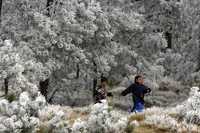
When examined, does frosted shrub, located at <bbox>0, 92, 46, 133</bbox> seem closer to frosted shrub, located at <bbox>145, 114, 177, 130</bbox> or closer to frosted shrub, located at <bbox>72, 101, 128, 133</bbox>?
frosted shrub, located at <bbox>72, 101, 128, 133</bbox>

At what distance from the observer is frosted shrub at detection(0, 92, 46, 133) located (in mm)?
10281

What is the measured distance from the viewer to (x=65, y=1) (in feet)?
88.0

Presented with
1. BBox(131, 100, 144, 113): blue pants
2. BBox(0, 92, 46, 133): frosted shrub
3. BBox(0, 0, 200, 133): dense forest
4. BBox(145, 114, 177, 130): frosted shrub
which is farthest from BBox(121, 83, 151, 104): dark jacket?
BBox(0, 92, 46, 133): frosted shrub

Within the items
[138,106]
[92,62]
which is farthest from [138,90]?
[92,62]

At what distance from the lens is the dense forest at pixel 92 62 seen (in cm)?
1159

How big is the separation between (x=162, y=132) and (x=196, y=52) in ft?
56.4

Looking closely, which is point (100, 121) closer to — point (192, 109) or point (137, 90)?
point (192, 109)

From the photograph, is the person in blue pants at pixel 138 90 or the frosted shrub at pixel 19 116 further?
the person in blue pants at pixel 138 90

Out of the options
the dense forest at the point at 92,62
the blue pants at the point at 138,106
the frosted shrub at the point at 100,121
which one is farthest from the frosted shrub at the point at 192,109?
the blue pants at the point at 138,106

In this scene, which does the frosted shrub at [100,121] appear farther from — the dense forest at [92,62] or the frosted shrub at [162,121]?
the frosted shrub at [162,121]

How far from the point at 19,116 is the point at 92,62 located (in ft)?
63.9

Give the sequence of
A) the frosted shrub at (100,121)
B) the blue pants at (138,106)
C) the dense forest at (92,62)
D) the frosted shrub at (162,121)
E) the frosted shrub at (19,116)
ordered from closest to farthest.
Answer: the frosted shrub at (19,116)
the frosted shrub at (100,121)
the dense forest at (92,62)
the frosted shrub at (162,121)
the blue pants at (138,106)

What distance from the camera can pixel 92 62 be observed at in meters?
29.9

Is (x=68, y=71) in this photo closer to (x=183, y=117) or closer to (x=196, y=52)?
(x=196, y=52)
